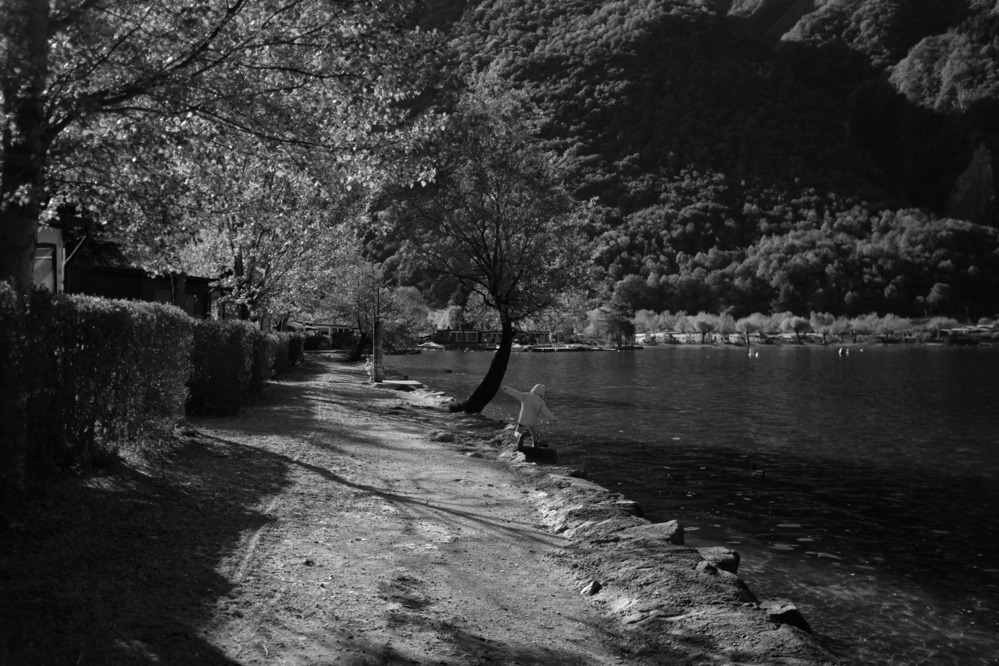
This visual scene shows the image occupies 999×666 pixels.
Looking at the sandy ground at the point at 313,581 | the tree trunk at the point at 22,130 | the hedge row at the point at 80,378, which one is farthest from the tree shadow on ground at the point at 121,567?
the tree trunk at the point at 22,130

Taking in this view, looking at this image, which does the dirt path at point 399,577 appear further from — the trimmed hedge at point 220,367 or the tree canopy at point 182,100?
the trimmed hedge at point 220,367

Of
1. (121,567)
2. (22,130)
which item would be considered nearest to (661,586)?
(121,567)

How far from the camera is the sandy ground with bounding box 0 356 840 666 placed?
520cm

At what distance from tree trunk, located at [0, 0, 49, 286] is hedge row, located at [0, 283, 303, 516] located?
0.73m

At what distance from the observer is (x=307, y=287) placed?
33094 millimetres

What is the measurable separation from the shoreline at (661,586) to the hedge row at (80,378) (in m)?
5.56

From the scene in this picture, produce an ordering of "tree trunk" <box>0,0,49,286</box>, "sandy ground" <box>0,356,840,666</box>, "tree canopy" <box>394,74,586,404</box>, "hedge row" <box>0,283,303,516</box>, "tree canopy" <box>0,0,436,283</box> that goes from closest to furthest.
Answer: "sandy ground" <box>0,356,840,666</box> → "tree trunk" <box>0,0,49,286</box> → "hedge row" <box>0,283,303,516</box> → "tree canopy" <box>0,0,436,283</box> → "tree canopy" <box>394,74,586,404</box>

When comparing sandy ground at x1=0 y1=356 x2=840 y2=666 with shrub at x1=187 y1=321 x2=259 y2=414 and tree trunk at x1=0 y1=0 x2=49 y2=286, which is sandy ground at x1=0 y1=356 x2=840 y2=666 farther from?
shrub at x1=187 y1=321 x2=259 y2=414

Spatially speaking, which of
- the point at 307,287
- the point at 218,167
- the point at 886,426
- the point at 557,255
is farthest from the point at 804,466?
the point at 307,287

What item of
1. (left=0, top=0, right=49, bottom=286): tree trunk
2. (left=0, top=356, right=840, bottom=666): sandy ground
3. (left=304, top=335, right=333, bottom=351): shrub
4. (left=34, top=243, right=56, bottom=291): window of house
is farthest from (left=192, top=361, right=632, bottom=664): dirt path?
(left=304, top=335, right=333, bottom=351): shrub

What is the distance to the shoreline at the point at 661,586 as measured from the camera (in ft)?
20.2

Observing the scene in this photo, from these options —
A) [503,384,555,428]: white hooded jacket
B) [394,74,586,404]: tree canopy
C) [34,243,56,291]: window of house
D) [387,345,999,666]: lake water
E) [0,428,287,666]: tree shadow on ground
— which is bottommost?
[387,345,999,666]: lake water

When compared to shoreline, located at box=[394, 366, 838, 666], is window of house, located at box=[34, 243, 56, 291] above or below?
above

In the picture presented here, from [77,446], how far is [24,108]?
3.75 meters
